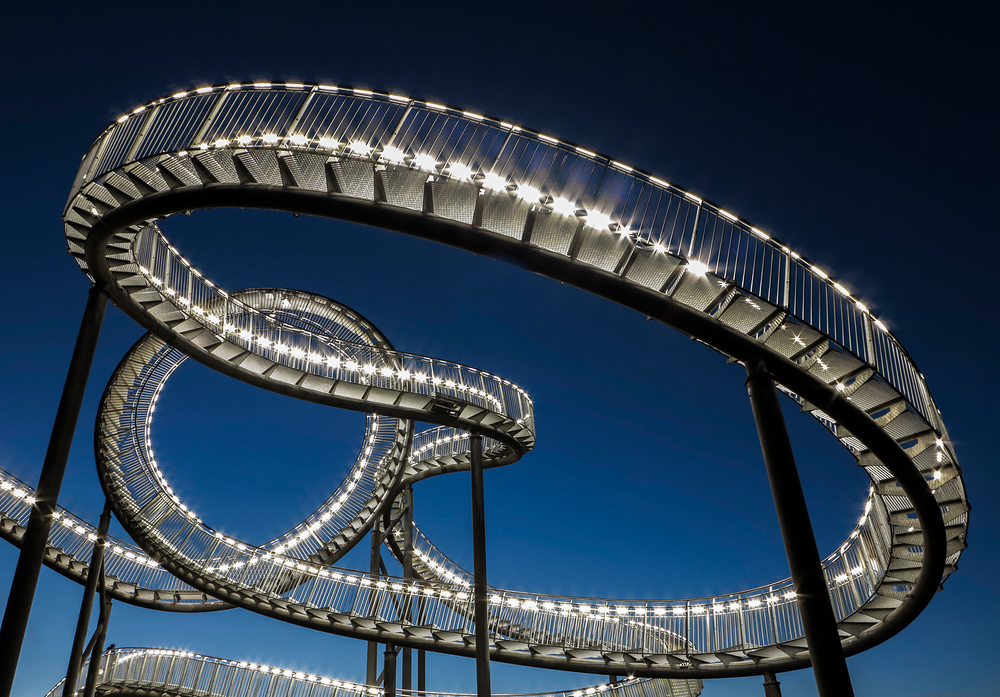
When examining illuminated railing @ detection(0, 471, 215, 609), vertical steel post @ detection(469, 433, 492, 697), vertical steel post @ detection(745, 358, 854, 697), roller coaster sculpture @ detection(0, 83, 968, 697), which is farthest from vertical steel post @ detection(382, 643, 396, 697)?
vertical steel post @ detection(745, 358, 854, 697)

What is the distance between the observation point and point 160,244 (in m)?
12.6

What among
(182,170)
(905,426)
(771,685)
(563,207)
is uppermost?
(182,170)

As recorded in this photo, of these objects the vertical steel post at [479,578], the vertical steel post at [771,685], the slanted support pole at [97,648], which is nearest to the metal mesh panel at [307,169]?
the vertical steel post at [479,578]

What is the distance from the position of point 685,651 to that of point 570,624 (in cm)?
319

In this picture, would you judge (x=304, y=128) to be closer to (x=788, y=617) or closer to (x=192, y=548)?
(x=192, y=548)

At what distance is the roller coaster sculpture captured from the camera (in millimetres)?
8078

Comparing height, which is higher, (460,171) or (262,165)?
(262,165)

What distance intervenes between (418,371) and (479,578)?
521 centimetres

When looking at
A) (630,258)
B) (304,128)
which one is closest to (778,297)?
(630,258)

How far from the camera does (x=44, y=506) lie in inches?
323

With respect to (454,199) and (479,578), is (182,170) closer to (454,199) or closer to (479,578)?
(454,199)

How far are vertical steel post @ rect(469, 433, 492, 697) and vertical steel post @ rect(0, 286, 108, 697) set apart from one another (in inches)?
286

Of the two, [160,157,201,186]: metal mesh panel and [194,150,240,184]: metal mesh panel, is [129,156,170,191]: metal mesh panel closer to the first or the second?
[160,157,201,186]: metal mesh panel

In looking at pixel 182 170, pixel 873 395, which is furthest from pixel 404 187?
pixel 873 395
